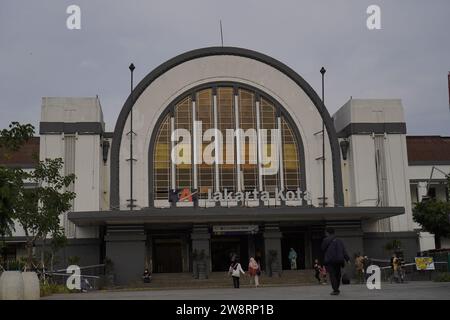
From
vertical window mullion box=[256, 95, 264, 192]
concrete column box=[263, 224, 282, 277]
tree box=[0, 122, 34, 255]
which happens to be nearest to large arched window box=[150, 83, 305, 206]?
vertical window mullion box=[256, 95, 264, 192]

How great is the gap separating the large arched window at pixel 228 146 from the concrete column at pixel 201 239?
2.29 metres

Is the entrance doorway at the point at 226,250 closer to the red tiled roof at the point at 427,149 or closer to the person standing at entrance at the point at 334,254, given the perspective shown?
the red tiled roof at the point at 427,149

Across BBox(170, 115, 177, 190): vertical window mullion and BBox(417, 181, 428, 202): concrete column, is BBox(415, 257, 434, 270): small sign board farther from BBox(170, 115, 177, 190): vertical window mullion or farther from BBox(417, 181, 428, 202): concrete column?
BBox(417, 181, 428, 202): concrete column

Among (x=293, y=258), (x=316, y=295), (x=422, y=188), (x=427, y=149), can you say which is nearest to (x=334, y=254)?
(x=316, y=295)

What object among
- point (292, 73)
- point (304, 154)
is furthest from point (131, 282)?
point (292, 73)

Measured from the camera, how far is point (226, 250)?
43.8 m

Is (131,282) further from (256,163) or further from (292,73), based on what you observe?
(292,73)

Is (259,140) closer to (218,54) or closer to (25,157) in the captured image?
(218,54)

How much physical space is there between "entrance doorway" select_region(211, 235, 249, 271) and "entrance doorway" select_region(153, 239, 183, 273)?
2372mm

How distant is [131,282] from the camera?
3809 cm

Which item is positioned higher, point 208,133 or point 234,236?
point 208,133

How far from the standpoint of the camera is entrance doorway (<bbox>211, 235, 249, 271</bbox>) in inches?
1714

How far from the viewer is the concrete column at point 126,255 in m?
38.5
